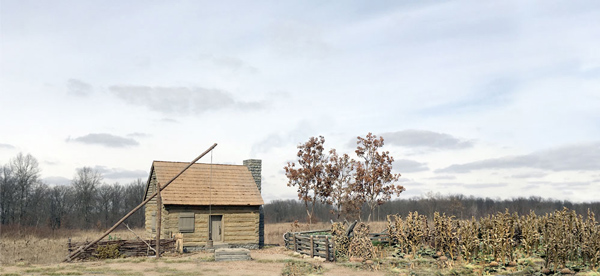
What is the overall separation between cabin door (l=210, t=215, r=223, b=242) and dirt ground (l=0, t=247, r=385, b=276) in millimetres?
4167

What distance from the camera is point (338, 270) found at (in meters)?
20.3

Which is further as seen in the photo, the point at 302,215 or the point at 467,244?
the point at 302,215

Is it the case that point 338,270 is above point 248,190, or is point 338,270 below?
below

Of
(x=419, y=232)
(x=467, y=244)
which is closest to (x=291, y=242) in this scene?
(x=419, y=232)

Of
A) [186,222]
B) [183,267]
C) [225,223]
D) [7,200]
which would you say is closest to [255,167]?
[225,223]

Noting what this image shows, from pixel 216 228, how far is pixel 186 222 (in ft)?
6.36

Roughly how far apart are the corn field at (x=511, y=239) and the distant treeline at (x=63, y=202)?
4147 centimetres

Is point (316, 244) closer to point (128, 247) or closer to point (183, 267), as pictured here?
point (183, 267)

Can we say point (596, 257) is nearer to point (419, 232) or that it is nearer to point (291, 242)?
point (419, 232)

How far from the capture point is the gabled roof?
28.9 metres

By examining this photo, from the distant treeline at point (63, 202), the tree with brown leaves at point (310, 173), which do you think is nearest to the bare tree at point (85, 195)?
the distant treeline at point (63, 202)

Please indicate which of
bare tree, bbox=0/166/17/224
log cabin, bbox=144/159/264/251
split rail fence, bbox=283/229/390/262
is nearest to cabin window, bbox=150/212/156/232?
log cabin, bbox=144/159/264/251

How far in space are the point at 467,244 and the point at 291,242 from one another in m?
10.6

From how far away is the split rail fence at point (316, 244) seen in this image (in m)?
23.3
